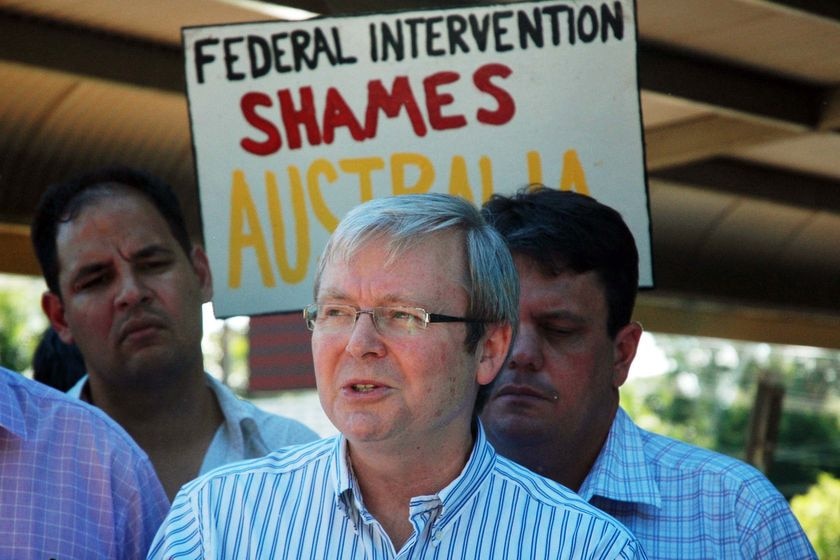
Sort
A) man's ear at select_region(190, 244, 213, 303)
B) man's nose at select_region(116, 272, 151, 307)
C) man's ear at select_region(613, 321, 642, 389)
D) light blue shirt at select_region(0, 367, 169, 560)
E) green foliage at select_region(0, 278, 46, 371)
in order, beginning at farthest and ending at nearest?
1. green foliage at select_region(0, 278, 46, 371)
2. man's ear at select_region(190, 244, 213, 303)
3. man's nose at select_region(116, 272, 151, 307)
4. man's ear at select_region(613, 321, 642, 389)
5. light blue shirt at select_region(0, 367, 169, 560)

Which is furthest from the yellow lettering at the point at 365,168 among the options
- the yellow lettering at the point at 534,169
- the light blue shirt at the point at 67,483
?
the light blue shirt at the point at 67,483

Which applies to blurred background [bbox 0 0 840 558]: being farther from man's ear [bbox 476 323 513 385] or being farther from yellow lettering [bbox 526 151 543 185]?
man's ear [bbox 476 323 513 385]

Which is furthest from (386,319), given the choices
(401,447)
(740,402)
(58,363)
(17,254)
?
(740,402)

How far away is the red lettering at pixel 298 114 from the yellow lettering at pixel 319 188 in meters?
0.08

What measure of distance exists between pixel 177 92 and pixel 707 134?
9.53 ft

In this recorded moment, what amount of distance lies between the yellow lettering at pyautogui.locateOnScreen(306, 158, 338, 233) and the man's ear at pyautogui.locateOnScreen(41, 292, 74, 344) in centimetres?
70

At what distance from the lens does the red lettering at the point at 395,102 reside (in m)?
3.63

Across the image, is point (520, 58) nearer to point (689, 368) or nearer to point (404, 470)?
point (404, 470)

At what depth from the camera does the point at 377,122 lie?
3.65m

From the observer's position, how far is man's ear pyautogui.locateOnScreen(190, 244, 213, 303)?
3801mm

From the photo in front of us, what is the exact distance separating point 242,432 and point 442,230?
4.91ft

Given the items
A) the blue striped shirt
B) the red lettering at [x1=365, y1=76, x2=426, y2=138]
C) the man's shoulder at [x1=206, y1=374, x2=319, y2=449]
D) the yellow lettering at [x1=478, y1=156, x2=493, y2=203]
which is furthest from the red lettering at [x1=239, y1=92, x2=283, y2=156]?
the blue striped shirt

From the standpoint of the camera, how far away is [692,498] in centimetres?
298

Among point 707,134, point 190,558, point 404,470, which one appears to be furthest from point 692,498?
point 707,134
